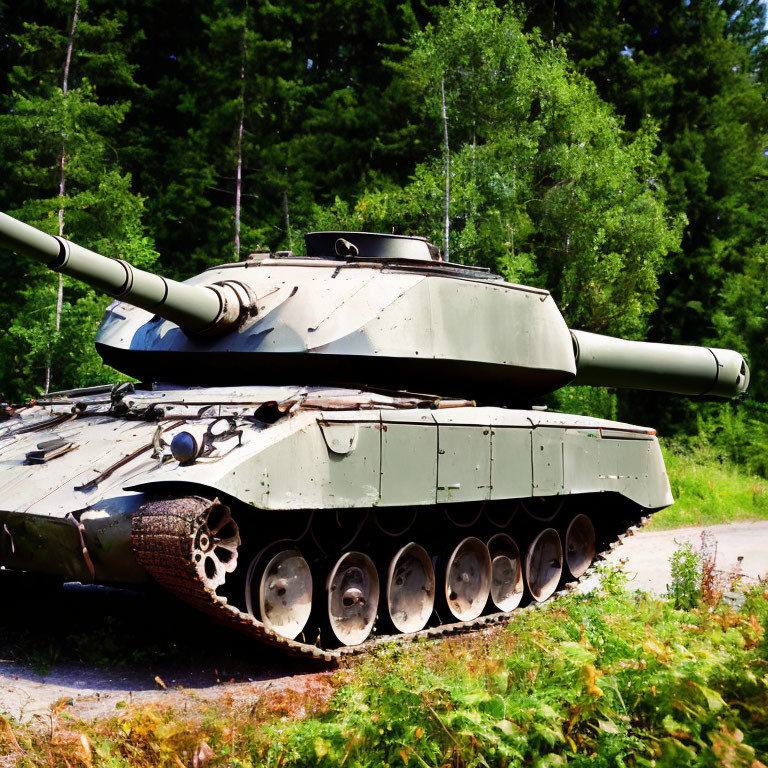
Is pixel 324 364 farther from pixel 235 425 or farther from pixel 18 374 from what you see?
pixel 18 374

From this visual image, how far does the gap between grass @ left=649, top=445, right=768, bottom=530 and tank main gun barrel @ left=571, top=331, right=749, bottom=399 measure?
4894mm

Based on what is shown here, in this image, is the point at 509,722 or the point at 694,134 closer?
the point at 509,722

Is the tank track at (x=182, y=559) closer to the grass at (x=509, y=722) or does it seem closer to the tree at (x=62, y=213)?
the grass at (x=509, y=722)

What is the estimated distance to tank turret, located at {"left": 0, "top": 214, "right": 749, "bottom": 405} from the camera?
25.1 ft

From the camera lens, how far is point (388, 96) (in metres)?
29.9

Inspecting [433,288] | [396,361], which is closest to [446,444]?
[396,361]

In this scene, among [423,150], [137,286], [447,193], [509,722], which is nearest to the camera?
[509,722]

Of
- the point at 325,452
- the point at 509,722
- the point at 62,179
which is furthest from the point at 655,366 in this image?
the point at 62,179

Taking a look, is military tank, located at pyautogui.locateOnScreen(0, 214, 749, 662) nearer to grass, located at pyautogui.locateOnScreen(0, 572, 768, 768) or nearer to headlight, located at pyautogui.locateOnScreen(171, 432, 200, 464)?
headlight, located at pyautogui.locateOnScreen(171, 432, 200, 464)

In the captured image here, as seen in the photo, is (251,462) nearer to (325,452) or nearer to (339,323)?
(325,452)

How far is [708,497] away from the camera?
1856 cm

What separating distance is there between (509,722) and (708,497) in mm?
15686

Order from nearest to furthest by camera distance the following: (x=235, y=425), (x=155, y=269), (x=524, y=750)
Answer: (x=524, y=750)
(x=235, y=425)
(x=155, y=269)

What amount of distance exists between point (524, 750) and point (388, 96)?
28.0 metres
